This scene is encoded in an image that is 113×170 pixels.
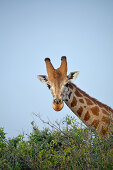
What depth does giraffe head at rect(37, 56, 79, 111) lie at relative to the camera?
913cm

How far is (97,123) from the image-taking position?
365 inches

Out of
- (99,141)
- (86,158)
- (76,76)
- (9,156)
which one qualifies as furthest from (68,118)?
(76,76)

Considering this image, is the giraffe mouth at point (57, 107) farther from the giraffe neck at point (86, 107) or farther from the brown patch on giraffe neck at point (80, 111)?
A: the brown patch on giraffe neck at point (80, 111)

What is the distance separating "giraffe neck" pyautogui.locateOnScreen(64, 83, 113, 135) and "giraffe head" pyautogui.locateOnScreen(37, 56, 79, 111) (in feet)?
1.27

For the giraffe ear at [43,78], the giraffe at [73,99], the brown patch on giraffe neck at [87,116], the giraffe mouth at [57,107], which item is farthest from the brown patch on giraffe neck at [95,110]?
the giraffe ear at [43,78]

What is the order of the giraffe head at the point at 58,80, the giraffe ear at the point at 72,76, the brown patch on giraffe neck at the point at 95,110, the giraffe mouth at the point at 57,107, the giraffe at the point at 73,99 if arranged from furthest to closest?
the giraffe ear at the point at 72,76, the brown patch on giraffe neck at the point at 95,110, the giraffe at the point at 73,99, the giraffe head at the point at 58,80, the giraffe mouth at the point at 57,107

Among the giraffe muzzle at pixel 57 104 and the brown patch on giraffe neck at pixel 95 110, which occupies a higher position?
the giraffe muzzle at pixel 57 104

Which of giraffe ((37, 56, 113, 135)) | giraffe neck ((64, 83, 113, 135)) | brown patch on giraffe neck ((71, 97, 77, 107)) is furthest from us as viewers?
brown patch on giraffe neck ((71, 97, 77, 107))

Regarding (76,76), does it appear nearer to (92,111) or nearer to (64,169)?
(92,111)

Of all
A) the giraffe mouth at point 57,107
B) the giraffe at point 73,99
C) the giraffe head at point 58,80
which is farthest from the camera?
the giraffe at point 73,99

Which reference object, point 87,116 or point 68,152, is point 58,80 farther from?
point 68,152

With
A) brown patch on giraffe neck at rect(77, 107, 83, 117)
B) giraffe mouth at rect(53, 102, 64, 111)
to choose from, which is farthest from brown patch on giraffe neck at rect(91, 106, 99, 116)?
giraffe mouth at rect(53, 102, 64, 111)

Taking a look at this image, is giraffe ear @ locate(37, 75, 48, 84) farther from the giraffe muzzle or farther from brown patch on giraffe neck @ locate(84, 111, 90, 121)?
brown patch on giraffe neck @ locate(84, 111, 90, 121)

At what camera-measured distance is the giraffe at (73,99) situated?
9.30m
